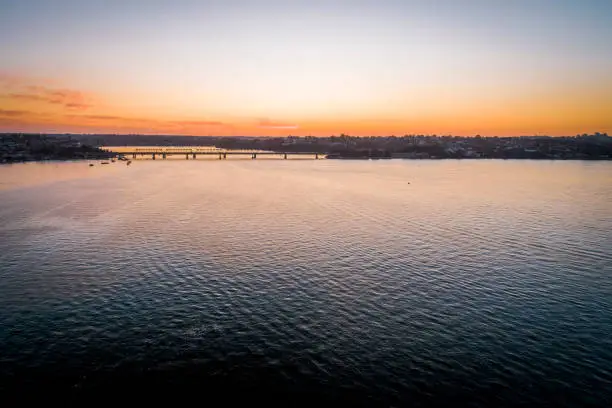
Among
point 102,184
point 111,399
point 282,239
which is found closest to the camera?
point 111,399

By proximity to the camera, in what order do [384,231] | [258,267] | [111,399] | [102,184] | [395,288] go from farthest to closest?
[102,184] → [384,231] → [258,267] → [395,288] → [111,399]

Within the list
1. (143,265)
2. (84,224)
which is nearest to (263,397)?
(143,265)

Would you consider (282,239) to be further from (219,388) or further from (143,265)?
(219,388)

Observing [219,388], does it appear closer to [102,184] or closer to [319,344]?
[319,344]

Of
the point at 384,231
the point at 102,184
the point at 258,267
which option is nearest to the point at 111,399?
the point at 258,267

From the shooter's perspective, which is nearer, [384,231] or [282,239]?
[282,239]

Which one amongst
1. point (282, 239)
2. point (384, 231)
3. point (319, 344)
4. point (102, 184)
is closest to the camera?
point (319, 344)
